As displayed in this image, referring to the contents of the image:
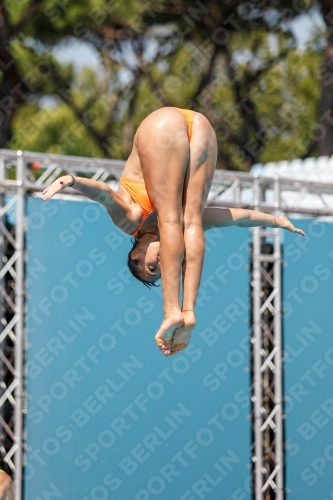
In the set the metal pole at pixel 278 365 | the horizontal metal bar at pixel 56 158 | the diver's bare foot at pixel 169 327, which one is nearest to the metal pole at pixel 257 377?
the metal pole at pixel 278 365

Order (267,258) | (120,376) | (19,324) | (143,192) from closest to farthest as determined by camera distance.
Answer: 1. (143,192)
2. (19,324)
3. (120,376)
4. (267,258)

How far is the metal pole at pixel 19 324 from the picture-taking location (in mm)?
6117

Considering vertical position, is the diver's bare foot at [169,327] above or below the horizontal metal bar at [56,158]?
below

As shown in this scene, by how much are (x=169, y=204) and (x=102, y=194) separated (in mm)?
371

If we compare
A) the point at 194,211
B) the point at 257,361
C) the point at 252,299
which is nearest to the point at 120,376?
the point at 257,361

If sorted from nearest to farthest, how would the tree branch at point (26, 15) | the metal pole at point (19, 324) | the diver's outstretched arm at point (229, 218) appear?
the diver's outstretched arm at point (229, 218) < the metal pole at point (19, 324) < the tree branch at point (26, 15)

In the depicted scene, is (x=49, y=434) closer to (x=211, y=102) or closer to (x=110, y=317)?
(x=110, y=317)

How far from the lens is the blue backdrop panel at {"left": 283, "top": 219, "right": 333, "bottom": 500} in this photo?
7.29 metres

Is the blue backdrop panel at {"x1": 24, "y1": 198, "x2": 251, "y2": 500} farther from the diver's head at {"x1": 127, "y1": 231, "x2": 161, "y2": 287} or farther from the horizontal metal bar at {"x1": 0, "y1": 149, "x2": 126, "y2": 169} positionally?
the diver's head at {"x1": 127, "y1": 231, "x2": 161, "y2": 287}

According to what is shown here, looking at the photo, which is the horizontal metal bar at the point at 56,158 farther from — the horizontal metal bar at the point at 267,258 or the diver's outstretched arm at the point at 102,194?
the diver's outstretched arm at the point at 102,194

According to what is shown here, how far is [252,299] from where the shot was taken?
7.28m

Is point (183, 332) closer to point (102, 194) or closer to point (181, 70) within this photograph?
point (102, 194)

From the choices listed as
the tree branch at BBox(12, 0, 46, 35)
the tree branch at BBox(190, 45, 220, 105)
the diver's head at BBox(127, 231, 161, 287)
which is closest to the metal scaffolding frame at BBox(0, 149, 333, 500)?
the diver's head at BBox(127, 231, 161, 287)

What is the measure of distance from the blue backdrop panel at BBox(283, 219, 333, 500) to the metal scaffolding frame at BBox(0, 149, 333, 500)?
0.13 m
